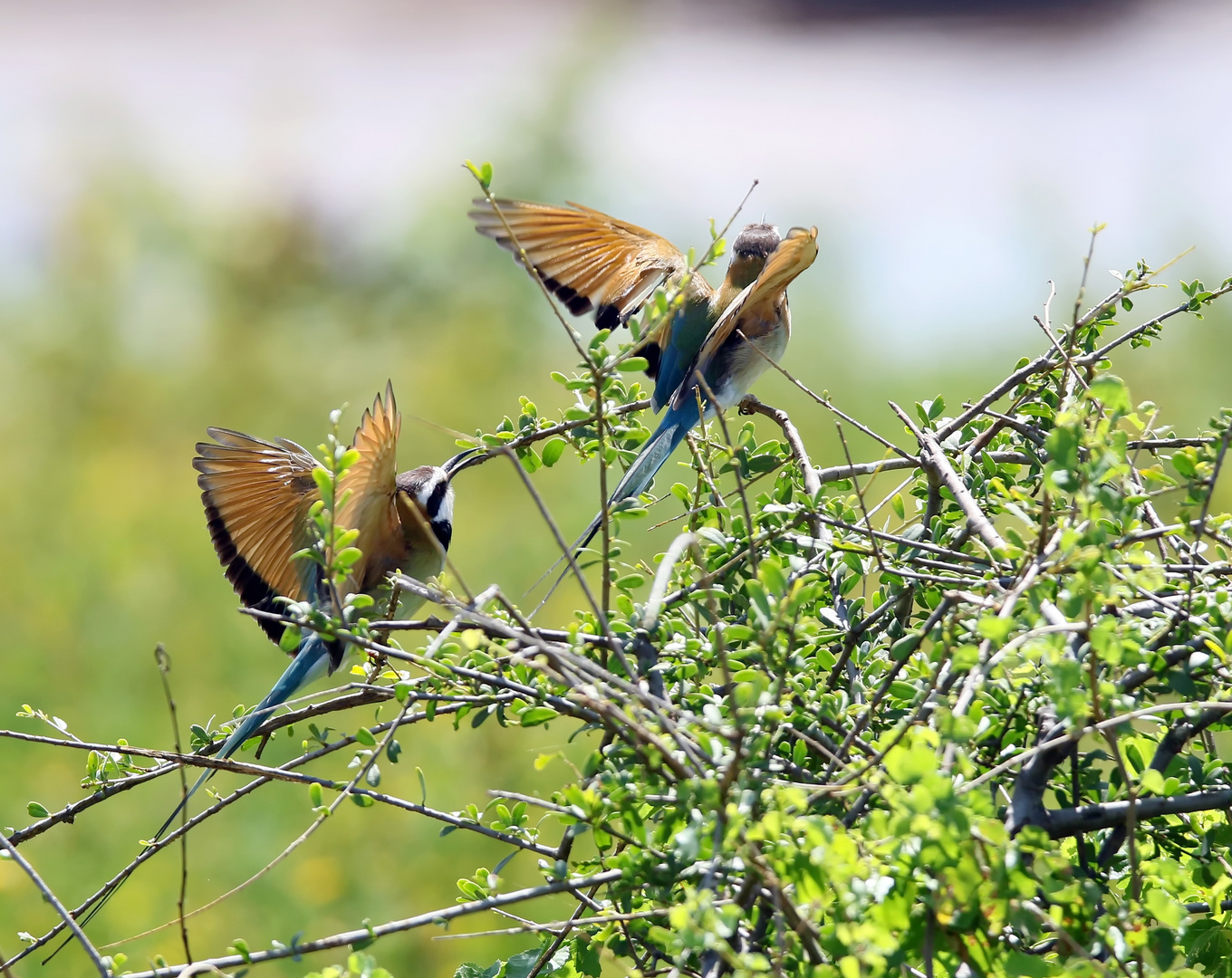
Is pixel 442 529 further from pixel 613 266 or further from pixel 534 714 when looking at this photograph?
pixel 534 714

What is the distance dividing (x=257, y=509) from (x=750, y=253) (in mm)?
910

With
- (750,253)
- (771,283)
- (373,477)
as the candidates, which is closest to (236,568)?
(373,477)

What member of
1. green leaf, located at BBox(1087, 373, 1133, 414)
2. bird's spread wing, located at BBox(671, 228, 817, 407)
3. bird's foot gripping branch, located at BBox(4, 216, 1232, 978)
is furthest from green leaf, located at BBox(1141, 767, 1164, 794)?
bird's spread wing, located at BBox(671, 228, 817, 407)

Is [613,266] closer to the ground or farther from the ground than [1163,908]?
farther from the ground

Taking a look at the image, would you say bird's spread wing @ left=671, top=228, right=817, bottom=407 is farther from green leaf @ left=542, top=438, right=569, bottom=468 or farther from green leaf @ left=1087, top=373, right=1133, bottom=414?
green leaf @ left=1087, top=373, right=1133, bottom=414

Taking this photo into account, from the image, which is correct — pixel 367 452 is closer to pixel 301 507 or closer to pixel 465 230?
pixel 301 507

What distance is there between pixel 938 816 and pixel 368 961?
1.27 feet

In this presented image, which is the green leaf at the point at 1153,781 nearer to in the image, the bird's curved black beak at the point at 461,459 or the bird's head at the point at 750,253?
the bird's curved black beak at the point at 461,459

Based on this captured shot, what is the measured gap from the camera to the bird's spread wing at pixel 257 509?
167 cm

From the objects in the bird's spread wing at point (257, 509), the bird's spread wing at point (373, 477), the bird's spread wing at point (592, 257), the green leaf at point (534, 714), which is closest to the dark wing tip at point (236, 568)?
the bird's spread wing at point (257, 509)

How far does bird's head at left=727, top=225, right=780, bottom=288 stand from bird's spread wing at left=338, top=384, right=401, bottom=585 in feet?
2.36

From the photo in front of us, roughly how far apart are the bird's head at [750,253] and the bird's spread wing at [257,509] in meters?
0.82

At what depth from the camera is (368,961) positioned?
79cm

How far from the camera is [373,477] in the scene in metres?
1.42
